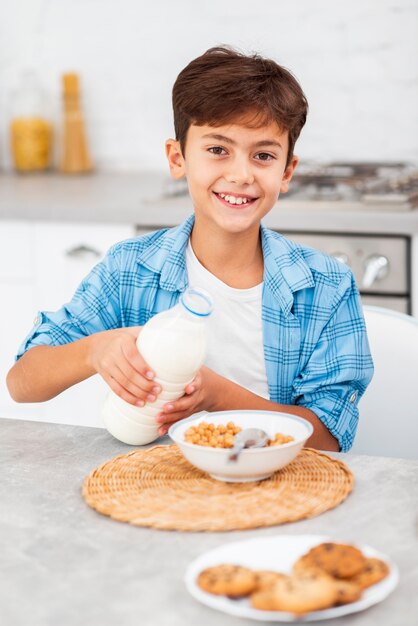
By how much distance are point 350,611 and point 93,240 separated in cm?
188

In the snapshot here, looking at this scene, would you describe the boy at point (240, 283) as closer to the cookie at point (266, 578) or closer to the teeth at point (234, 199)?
the teeth at point (234, 199)

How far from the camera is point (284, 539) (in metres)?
1.02

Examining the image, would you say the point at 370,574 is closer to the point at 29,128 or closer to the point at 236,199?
the point at 236,199

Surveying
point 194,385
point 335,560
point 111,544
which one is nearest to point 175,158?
point 194,385

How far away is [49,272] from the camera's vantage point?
2725 mm

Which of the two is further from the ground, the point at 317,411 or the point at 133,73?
the point at 133,73

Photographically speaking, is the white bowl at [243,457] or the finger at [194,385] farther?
the finger at [194,385]

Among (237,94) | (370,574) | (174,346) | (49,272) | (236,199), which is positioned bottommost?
(49,272)

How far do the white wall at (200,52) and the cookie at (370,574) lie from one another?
2287mm

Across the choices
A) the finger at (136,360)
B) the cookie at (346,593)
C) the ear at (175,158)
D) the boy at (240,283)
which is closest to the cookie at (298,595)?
the cookie at (346,593)

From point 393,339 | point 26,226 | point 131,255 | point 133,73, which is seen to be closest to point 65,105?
point 133,73

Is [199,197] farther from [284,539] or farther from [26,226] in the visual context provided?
[26,226]

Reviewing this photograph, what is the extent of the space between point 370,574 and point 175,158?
980mm

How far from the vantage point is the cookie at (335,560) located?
36.3 inches
